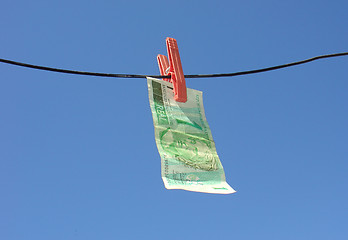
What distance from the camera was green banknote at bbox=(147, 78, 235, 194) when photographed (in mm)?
3750

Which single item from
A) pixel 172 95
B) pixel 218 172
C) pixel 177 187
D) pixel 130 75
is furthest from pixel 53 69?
pixel 218 172

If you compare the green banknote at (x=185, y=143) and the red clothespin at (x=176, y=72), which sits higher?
the red clothespin at (x=176, y=72)

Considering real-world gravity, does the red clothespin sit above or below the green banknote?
above

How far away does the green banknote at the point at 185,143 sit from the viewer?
375cm

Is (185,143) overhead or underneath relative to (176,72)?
underneath

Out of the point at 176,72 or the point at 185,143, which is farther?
the point at 176,72

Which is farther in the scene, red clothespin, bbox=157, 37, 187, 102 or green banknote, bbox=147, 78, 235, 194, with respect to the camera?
red clothespin, bbox=157, 37, 187, 102

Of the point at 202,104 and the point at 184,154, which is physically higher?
the point at 202,104

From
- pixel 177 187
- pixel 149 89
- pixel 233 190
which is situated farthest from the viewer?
pixel 149 89

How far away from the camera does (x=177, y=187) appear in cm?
351

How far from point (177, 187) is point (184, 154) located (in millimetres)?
508

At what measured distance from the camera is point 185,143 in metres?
4.07

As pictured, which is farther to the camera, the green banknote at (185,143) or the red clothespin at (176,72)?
the red clothespin at (176,72)

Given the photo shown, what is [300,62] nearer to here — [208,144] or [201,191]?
[208,144]
